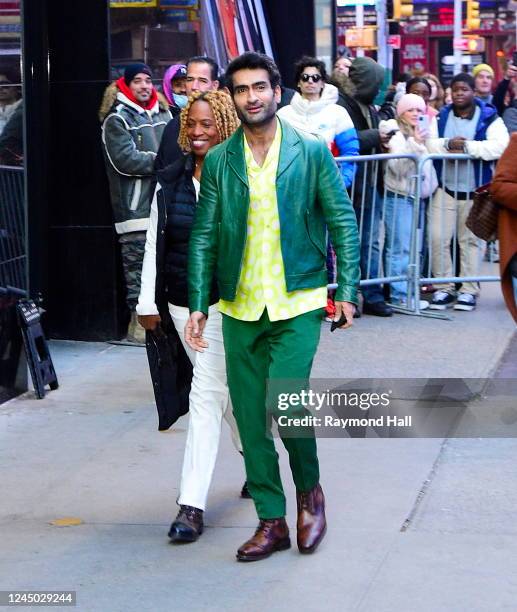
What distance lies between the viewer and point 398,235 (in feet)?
36.7

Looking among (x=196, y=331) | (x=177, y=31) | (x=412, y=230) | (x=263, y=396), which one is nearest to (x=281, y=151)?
(x=196, y=331)

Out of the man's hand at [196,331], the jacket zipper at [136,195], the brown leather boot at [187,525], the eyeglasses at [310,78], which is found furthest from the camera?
the eyeglasses at [310,78]

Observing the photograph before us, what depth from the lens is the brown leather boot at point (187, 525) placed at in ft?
18.1

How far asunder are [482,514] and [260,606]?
1.39 meters

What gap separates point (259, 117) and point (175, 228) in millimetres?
750

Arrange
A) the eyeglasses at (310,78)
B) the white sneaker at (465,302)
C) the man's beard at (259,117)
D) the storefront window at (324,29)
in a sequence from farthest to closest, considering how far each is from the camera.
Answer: the storefront window at (324,29), the white sneaker at (465,302), the eyeglasses at (310,78), the man's beard at (259,117)

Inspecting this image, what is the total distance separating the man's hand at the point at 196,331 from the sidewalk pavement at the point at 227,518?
81 centimetres

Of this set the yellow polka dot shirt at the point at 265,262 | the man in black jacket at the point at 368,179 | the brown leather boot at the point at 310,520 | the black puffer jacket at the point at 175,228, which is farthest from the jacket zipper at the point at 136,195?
the brown leather boot at the point at 310,520

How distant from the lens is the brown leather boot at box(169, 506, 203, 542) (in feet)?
18.1

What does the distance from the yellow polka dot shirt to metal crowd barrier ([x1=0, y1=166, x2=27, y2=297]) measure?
10.3 ft

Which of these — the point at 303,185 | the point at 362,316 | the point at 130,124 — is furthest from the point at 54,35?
the point at 303,185

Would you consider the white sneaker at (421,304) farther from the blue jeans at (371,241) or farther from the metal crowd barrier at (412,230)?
the blue jeans at (371,241)

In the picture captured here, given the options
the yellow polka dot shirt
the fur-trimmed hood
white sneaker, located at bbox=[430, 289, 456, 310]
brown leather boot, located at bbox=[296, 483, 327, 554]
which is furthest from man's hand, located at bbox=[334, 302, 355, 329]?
white sneaker, located at bbox=[430, 289, 456, 310]

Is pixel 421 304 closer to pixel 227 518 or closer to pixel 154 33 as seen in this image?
pixel 154 33
